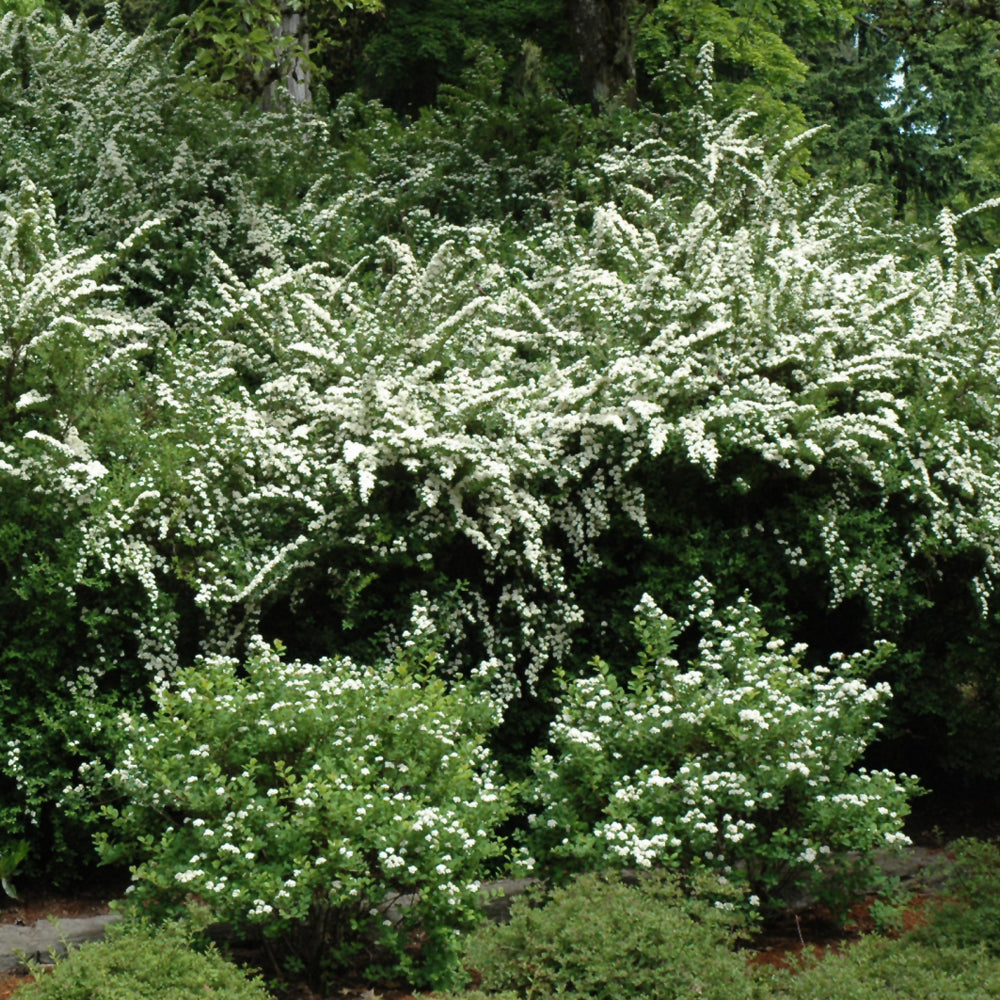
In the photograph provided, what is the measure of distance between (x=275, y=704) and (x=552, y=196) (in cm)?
645

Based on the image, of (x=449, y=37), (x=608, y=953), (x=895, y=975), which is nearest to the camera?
(x=608, y=953)

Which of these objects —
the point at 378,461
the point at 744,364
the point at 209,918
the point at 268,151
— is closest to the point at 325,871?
the point at 209,918

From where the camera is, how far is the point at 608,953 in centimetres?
377

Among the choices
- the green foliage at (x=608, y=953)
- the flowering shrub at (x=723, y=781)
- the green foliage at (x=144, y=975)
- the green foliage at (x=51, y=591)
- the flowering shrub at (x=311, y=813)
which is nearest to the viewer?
the green foliage at (x=144, y=975)

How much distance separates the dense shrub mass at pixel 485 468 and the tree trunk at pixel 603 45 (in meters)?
3.86

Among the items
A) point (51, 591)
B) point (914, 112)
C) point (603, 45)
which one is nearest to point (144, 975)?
point (51, 591)

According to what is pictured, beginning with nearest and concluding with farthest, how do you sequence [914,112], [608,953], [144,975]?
1. [144,975]
2. [608,953]
3. [914,112]

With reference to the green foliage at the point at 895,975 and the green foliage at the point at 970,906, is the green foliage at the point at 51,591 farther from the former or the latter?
the green foliage at the point at 970,906

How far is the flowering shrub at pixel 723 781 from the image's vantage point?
4.54 m

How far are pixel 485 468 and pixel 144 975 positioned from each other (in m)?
2.58

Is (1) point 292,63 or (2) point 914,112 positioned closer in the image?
(1) point 292,63

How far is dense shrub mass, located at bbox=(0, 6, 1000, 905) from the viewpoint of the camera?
5031 millimetres

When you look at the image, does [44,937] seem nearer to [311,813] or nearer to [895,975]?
[311,813]

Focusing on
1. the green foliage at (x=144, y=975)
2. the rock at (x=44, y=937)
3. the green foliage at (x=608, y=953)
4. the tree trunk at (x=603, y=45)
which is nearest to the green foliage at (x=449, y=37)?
the tree trunk at (x=603, y=45)
